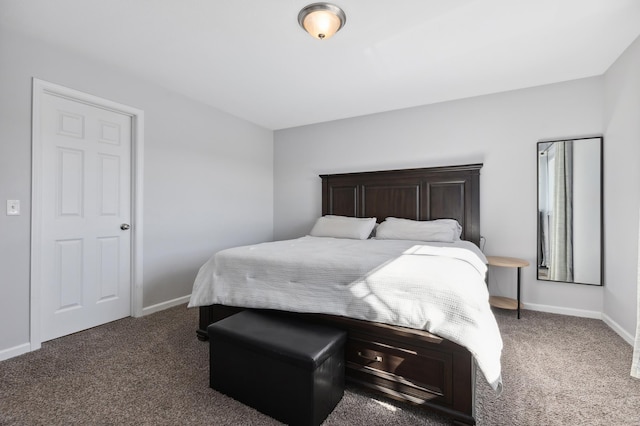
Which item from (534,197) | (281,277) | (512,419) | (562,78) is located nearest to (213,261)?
(281,277)

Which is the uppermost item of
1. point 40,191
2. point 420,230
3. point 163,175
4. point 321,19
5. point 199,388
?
point 321,19

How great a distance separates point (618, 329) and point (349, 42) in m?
3.34

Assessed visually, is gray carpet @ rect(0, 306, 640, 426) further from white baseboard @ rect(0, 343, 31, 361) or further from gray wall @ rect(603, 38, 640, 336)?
gray wall @ rect(603, 38, 640, 336)

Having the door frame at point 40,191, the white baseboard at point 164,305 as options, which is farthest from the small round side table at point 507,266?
the door frame at point 40,191

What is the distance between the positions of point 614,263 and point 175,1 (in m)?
4.11

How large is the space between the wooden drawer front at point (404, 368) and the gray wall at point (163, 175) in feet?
7.86

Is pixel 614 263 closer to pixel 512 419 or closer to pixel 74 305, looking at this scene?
pixel 512 419

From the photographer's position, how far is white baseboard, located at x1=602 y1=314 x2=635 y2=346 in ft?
7.89

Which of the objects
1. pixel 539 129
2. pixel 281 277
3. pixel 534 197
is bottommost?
pixel 281 277

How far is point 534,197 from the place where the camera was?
10.6 ft

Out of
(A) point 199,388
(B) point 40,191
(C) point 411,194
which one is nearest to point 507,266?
(C) point 411,194

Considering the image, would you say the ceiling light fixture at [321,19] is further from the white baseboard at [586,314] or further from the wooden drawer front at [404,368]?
the white baseboard at [586,314]

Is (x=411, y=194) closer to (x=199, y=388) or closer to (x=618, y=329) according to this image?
(x=618, y=329)

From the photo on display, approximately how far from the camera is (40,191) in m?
2.36
